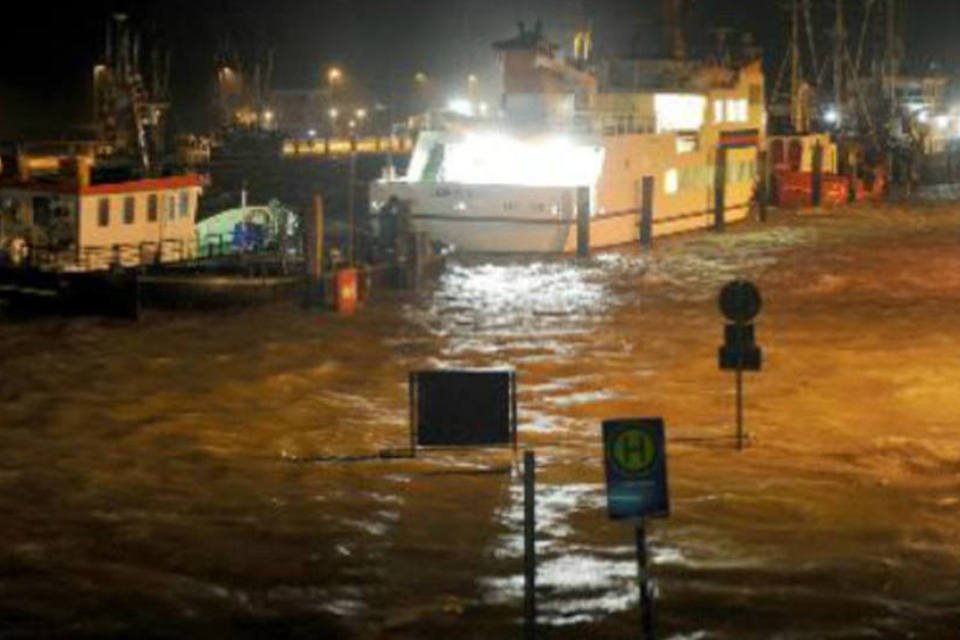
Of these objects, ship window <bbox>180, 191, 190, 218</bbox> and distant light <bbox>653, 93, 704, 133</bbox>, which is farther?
distant light <bbox>653, 93, 704, 133</bbox>

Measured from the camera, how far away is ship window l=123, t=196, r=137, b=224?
32969 mm

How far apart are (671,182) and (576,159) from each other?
18.1 feet

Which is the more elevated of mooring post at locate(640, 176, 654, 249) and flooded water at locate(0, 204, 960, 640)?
mooring post at locate(640, 176, 654, 249)

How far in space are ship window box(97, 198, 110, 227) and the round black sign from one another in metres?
18.9

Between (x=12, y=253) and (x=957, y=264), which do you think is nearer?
(x=12, y=253)

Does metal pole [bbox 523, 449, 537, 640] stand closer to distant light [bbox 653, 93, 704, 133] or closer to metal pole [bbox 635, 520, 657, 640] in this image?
metal pole [bbox 635, 520, 657, 640]

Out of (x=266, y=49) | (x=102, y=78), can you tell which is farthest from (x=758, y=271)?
(x=266, y=49)

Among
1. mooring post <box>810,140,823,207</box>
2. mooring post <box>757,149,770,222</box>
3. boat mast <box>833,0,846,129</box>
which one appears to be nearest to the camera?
mooring post <box>757,149,770,222</box>

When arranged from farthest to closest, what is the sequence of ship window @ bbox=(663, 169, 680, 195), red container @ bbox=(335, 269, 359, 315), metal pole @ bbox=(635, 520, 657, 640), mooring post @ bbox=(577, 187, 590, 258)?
1. ship window @ bbox=(663, 169, 680, 195)
2. mooring post @ bbox=(577, 187, 590, 258)
3. red container @ bbox=(335, 269, 359, 315)
4. metal pole @ bbox=(635, 520, 657, 640)

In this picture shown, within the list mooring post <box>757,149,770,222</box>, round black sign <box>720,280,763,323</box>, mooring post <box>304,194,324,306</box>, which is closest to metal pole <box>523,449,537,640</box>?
round black sign <box>720,280,763,323</box>

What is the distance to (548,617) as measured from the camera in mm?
11633

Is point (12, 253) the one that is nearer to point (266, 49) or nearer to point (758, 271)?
point (758, 271)

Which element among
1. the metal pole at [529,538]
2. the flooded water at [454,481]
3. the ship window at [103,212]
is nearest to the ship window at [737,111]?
the flooded water at [454,481]

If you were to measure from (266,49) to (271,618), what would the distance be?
13855 centimetres
